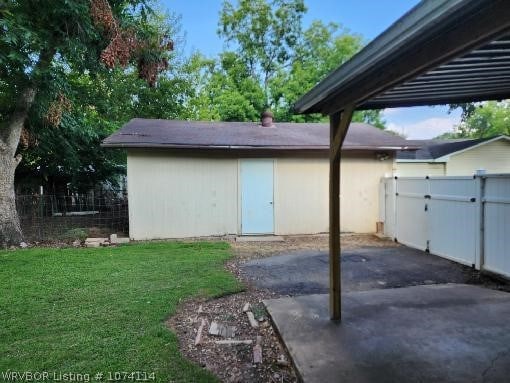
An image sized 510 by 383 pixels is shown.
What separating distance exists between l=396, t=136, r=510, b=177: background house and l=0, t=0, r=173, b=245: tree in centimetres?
986

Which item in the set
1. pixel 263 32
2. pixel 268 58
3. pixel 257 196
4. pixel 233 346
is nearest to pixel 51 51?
pixel 257 196

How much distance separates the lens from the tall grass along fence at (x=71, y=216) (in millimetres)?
8414

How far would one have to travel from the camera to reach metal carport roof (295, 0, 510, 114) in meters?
1.47

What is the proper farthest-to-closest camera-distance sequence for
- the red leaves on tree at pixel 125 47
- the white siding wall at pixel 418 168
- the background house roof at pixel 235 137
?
1. the white siding wall at pixel 418 168
2. the background house roof at pixel 235 137
3. the red leaves on tree at pixel 125 47

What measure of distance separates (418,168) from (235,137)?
765 cm

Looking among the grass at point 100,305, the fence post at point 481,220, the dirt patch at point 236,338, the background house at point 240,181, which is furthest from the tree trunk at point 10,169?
the fence post at point 481,220

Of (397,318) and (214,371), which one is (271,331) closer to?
(214,371)

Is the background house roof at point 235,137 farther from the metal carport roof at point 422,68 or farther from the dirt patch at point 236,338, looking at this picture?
the metal carport roof at point 422,68

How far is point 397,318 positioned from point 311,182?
5864mm

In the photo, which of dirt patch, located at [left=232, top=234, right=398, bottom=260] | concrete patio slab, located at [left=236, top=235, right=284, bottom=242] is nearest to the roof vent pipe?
concrete patio slab, located at [left=236, top=235, right=284, bottom=242]

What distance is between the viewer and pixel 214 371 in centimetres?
272

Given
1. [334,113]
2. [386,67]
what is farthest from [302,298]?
[386,67]

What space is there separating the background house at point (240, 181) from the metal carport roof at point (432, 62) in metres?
5.37

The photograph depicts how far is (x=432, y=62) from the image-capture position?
5.95 ft
